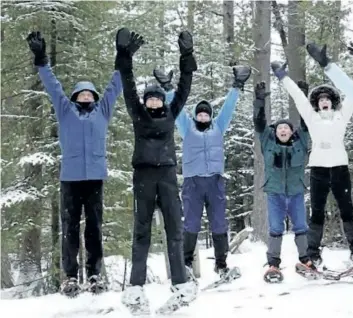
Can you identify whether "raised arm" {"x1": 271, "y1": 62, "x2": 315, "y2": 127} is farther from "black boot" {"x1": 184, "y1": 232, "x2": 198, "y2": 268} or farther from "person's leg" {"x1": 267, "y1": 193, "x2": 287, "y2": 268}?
"black boot" {"x1": 184, "y1": 232, "x2": 198, "y2": 268}

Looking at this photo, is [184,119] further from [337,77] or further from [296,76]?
[296,76]

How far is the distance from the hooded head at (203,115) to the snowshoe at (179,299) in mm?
2203

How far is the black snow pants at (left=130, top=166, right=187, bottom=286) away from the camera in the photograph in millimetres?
5207

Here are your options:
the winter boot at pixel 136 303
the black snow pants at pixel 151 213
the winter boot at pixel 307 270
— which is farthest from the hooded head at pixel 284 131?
the winter boot at pixel 136 303

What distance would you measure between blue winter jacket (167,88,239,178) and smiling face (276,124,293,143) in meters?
0.63

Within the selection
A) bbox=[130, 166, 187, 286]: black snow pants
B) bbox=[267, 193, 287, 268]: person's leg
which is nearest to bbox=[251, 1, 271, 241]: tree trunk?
bbox=[267, 193, 287, 268]: person's leg

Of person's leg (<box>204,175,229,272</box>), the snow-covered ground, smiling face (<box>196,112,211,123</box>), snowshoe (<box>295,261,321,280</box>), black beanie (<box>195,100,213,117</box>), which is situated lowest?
the snow-covered ground

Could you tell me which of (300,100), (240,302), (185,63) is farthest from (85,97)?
(240,302)

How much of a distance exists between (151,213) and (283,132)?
2.14m

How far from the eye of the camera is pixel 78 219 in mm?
5777

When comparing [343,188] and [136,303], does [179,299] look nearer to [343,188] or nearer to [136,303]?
[136,303]

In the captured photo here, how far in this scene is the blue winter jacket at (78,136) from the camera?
5.65m

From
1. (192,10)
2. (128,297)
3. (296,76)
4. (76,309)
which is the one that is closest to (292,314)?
(128,297)

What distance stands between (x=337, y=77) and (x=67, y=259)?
367 centimetres
